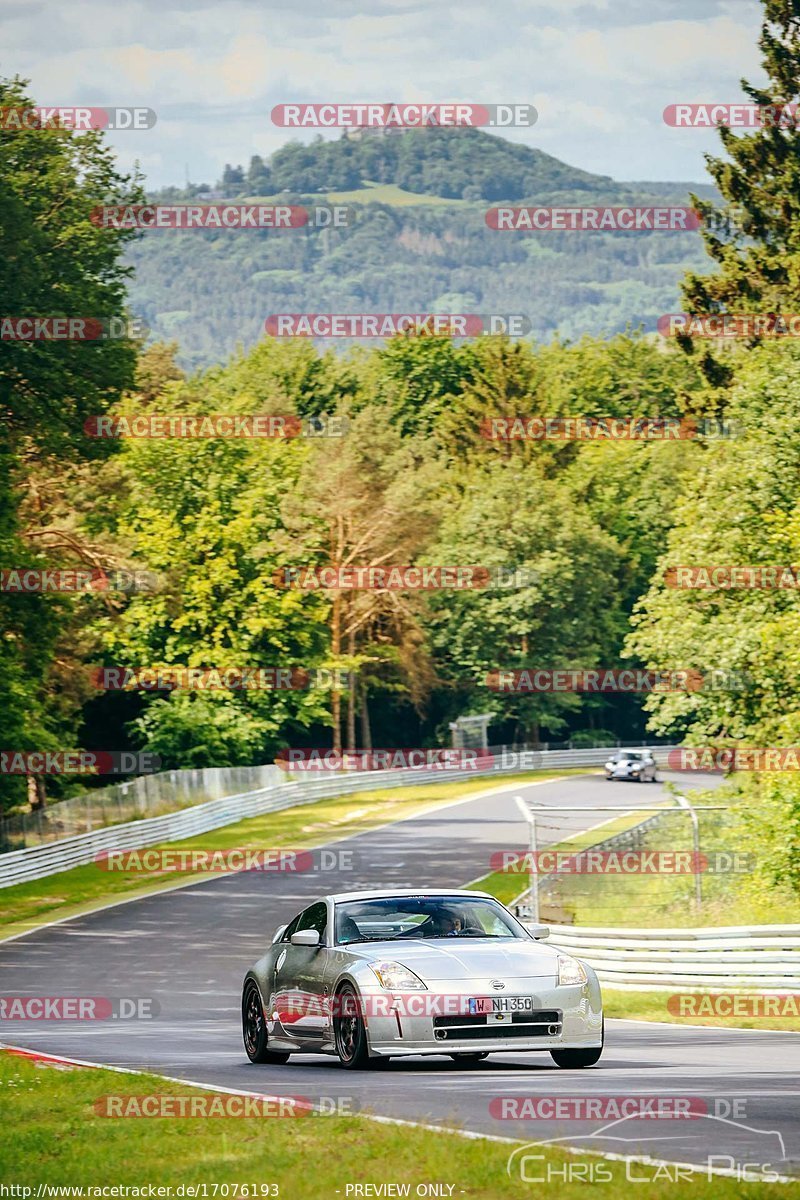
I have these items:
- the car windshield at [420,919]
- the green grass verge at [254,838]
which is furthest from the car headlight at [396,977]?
the green grass verge at [254,838]

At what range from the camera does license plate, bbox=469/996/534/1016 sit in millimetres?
12359

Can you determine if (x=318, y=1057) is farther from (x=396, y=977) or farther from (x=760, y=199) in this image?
(x=760, y=199)

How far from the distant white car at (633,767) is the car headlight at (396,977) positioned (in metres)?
61.5

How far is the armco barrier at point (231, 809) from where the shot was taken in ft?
145

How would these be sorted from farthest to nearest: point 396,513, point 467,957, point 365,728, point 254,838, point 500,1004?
point 365,728, point 396,513, point 254,838, point 467,957, point 500,1004

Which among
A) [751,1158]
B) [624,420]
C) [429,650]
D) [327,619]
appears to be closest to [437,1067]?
[751,1158]

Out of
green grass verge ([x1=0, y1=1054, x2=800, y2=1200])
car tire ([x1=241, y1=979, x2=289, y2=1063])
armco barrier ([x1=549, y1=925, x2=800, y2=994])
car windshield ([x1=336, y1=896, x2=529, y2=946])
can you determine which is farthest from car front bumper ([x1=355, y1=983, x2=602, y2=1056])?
armco barrier ([x1=549, y1=925, x2=800, y2=994])

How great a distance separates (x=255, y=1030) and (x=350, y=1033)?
1966 millimetres

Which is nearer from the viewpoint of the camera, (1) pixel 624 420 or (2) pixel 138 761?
(2) pixel 138 761

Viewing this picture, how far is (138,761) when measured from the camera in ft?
215

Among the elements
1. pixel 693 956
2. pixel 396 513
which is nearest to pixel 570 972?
pixel 693 956

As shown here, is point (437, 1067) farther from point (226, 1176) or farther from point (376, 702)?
point (376, 702)

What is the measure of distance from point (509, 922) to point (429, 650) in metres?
71.0

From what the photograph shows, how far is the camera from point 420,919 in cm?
1393
